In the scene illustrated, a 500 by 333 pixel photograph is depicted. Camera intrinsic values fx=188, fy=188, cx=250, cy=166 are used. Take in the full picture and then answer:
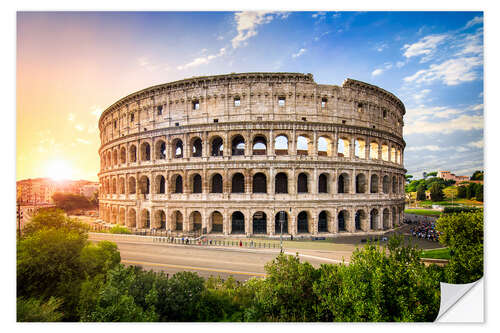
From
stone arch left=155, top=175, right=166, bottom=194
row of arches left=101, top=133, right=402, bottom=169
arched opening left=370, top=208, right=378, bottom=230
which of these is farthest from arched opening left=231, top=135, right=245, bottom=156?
arched opening left=370, top=208, right=378, bottom=230

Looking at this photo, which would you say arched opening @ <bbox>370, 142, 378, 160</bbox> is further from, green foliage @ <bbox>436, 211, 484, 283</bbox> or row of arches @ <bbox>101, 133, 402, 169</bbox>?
green foliage @ <bbox>436, 211, 484, 283</bbox>

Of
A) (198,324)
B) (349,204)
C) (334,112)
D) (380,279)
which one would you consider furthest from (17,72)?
(349,204)

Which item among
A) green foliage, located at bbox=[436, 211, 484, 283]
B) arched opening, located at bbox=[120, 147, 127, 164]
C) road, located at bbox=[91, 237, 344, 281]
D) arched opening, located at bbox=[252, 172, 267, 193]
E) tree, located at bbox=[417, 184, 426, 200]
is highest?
arched opening, located at bbox=[120, 147, 127, 164]

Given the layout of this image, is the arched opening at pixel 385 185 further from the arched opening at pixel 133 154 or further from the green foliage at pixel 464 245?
the arched opening at pixel 133 154

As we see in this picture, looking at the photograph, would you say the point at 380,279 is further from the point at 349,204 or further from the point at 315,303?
the point at 349,204

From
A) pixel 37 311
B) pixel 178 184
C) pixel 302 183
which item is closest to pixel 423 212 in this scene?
pixel 302 183
